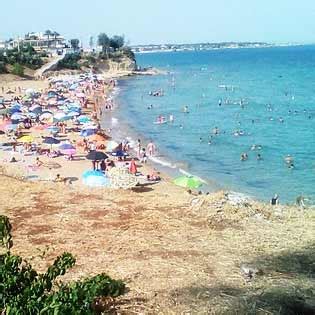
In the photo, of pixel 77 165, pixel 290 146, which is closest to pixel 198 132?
pixel 290 146

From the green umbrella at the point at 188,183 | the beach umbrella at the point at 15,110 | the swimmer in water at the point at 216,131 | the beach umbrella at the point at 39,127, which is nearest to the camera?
the green umbrella at the point at 188,183

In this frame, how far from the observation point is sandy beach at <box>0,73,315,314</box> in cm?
761

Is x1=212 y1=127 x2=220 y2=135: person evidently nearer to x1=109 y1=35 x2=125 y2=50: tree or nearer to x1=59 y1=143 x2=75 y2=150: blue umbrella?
x1=59 y1=143 x2=75 y2=150: blue umbrella

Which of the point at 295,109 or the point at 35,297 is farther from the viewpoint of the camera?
the point at 295,109

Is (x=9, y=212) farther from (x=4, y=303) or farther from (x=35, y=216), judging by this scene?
(x=4, y=303)

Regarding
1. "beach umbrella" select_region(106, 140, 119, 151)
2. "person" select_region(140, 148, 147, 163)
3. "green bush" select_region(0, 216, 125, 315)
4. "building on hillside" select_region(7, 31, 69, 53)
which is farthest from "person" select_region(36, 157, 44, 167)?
"building on hillside" select_region(7, 31, 69, 53)

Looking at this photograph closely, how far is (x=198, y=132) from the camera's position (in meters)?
38.8

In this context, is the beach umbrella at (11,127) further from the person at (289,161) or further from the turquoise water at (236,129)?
the person at (289,161)

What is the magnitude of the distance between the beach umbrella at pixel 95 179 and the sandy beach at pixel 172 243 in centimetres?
519

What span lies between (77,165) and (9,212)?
47.2 feet

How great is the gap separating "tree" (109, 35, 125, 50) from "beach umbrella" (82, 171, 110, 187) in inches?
4998

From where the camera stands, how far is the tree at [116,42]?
144 meters

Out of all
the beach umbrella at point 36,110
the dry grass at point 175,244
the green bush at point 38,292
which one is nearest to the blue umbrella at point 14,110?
the beach umbrella at point 36,110

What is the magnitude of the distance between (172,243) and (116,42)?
14063 cm
